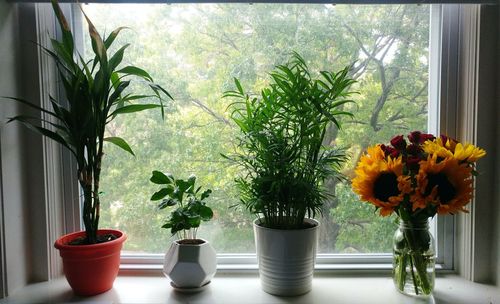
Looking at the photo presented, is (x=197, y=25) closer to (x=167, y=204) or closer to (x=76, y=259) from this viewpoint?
(x=167, y=204)

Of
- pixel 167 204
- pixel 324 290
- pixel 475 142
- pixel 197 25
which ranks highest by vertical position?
pixel 197 25

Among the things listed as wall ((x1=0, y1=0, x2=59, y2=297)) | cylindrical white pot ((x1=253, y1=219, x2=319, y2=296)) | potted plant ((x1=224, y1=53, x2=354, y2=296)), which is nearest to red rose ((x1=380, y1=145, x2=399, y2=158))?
potted plant ((x1=224, y1=53, x2=354, y2=296))

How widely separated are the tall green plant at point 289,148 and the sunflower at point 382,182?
0.28 feet

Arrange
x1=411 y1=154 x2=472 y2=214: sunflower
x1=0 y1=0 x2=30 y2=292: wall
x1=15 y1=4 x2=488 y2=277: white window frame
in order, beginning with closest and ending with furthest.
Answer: x1=411 y1=154 x2=472 y2=214: sunflower → x1=0 y1=0 x2=30 y2=292: wall → x1=15 y1=4 x2=488 y2=277: white window frame

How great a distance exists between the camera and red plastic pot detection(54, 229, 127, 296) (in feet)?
3.25

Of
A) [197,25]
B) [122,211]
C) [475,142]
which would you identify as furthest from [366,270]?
[197,25]

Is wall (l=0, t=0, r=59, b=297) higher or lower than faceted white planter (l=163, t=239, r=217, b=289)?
higher

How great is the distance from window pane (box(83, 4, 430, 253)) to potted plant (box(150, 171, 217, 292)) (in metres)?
0.16

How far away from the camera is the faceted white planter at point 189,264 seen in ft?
3.37

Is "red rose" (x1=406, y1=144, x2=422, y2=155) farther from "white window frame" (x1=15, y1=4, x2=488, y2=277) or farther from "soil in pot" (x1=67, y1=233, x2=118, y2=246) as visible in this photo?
"soil in pot" (x1=67, y1=233, x2=118, y2=246)

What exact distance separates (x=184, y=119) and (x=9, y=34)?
0.55m

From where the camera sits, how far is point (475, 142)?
3.59ft

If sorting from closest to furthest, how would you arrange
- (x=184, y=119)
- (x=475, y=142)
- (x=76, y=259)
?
(x=76, y=259), (x=475, y=142), (x=184, y=119)

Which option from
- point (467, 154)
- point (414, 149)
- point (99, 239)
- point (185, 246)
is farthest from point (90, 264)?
point (467, 154)
